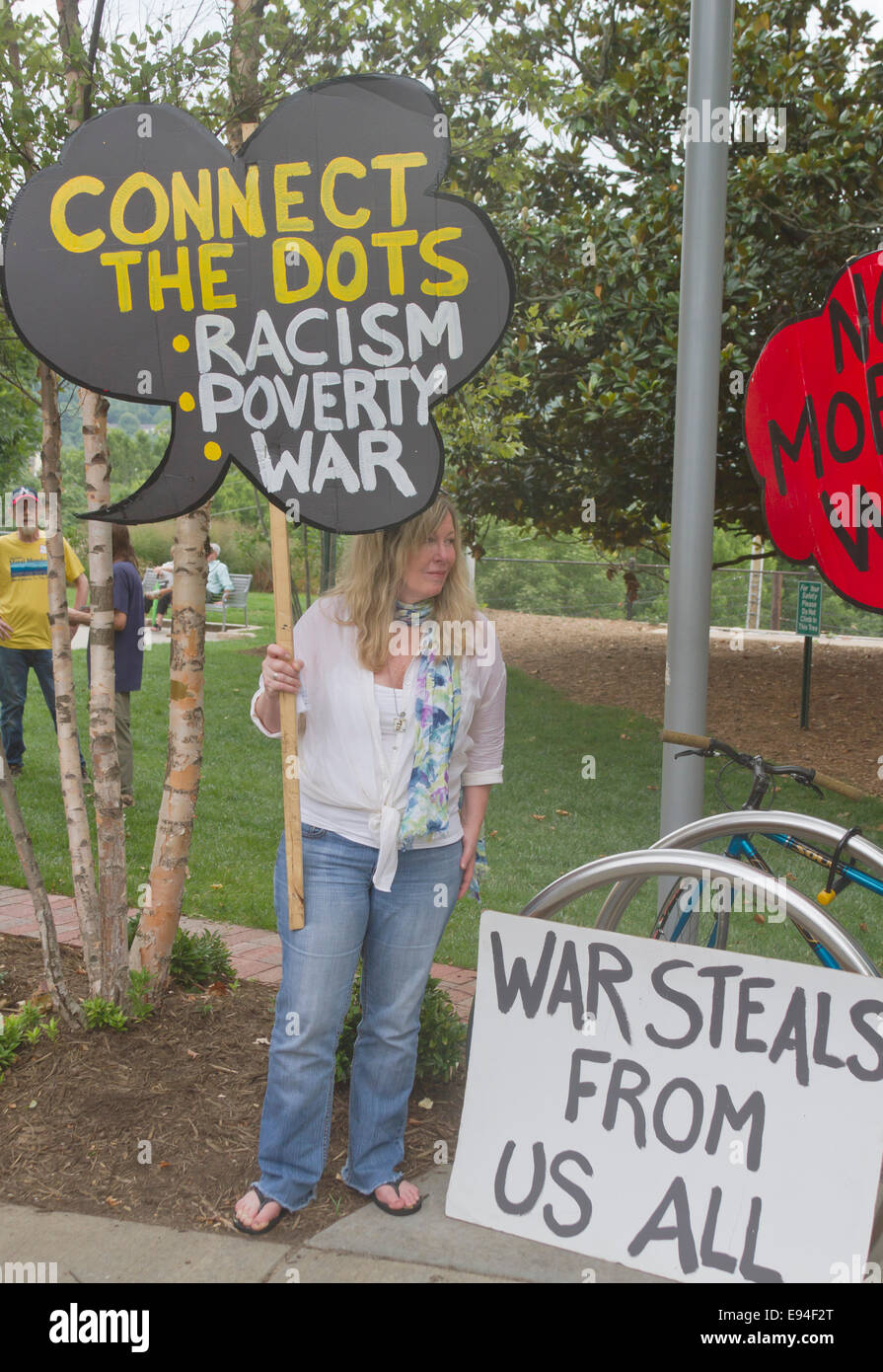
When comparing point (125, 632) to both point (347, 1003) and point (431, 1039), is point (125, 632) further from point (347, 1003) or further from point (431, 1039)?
point (347, 1003)

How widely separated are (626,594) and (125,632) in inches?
417

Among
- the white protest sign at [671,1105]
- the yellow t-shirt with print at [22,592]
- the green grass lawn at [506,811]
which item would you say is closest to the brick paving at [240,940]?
the green grass lawn at [506,811]

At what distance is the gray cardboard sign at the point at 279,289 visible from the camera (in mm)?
2699

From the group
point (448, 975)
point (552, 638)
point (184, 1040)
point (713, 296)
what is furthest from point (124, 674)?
point (552, 638)

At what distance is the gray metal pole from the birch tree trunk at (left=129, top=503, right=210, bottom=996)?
1.47 m

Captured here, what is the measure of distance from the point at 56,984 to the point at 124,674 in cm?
370

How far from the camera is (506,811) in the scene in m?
7.74

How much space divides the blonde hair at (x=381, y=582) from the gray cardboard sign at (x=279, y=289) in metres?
0.11

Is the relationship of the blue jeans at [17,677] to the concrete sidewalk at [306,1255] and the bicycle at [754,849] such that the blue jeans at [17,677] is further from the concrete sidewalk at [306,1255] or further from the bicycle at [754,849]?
the bicycle at [754,849]

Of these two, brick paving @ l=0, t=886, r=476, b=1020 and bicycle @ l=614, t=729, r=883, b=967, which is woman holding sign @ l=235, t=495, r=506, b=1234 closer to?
bicycle @ l=614, t=729, r=883, b=967

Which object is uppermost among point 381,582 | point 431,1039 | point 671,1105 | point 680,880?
point 381,582

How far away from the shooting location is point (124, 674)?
23.4 ft

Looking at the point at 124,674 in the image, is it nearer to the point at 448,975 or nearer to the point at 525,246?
the point at 448,975

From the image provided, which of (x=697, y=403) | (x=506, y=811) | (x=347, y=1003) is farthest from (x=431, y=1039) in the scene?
(x=506, y=811)
